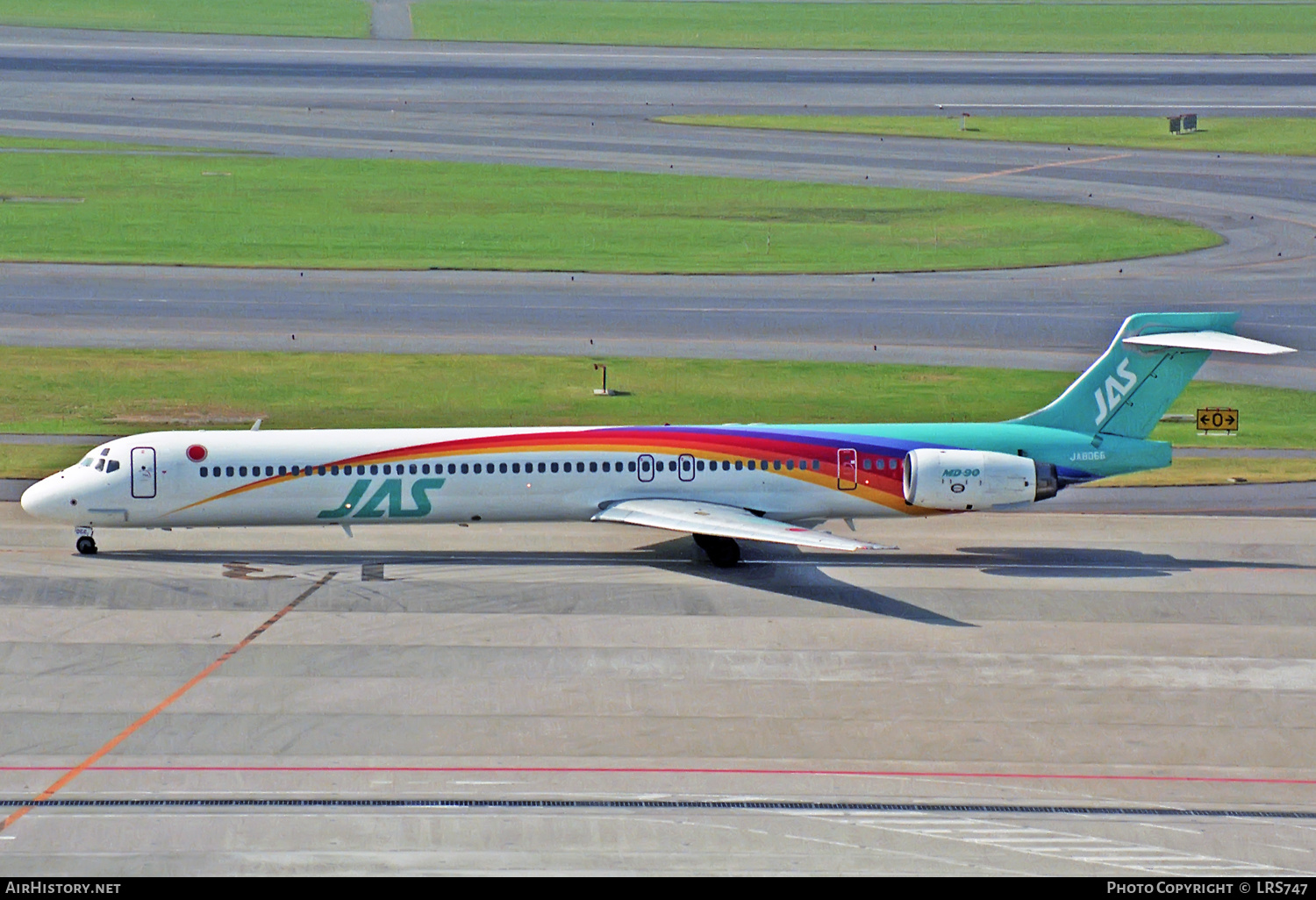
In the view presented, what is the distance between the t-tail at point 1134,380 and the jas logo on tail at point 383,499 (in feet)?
51.7

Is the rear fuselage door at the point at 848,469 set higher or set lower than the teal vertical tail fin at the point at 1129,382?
lower

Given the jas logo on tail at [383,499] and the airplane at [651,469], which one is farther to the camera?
the jas logo on tail at [383,499]

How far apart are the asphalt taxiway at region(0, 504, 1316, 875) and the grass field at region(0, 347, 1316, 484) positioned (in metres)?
9.31

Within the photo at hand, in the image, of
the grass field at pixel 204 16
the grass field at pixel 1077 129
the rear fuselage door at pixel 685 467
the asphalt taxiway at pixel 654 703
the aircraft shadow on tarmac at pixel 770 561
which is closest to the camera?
the asphalt taxiway at pixel 654 703

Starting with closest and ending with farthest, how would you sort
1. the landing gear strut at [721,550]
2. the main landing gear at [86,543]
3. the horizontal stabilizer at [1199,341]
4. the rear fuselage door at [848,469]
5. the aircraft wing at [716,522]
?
the aircraft wing at [716,522]
the horizontal stabilizer at [1199,341]
the landing gear strut at [721,550]
the main landing gear at [86,543]
the rear fuselage door at [848,469]

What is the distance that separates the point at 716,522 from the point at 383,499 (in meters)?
8.07

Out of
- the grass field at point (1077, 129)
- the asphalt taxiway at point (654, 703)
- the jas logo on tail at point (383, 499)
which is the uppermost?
the grass field at point (1077, 129)

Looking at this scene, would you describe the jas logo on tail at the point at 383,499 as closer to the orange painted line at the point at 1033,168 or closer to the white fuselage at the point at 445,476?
the white fuselage at the point at 445,476

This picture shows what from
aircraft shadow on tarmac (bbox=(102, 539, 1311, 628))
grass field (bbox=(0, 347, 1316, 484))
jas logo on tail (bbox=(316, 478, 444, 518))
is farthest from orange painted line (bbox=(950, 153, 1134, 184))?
jas logo on tail (bbox=(316, 478, 444, 518))

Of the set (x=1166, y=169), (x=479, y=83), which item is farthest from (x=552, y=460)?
(x=479, y=83)

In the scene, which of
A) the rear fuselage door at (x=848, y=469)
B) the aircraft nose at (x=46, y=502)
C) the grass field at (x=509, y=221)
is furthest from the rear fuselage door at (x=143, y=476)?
the grass field at (x=509, y=221)

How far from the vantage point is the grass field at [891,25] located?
470ft

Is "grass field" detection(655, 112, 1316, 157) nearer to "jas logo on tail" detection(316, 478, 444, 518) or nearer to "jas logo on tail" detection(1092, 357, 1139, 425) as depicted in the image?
"jas logo on tail" detection(1092, 357, 1139, 425)

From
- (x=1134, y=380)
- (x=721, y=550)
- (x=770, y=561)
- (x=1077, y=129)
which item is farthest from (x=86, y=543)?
(x=1077, y=129)
